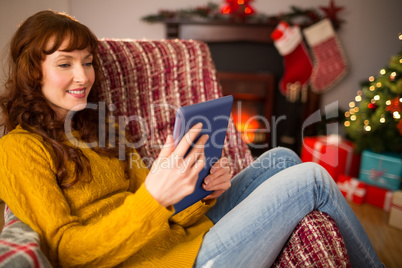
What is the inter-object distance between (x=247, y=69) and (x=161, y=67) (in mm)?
1738

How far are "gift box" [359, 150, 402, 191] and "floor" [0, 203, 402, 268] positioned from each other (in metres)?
0.19

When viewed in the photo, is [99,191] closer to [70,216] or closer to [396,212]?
[70,216]

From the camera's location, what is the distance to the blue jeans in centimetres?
86

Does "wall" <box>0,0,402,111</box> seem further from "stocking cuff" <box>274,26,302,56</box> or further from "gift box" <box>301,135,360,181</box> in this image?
"gift box" <box>301,135,360,181</box>

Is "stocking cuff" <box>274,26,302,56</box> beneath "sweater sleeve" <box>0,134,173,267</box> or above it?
above

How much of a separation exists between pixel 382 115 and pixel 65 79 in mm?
2095

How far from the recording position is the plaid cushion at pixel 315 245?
2.80ft

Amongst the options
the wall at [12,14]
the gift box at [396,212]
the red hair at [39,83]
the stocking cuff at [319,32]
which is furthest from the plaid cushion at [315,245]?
the stocking cuff at [319,32]

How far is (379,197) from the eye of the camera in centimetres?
221

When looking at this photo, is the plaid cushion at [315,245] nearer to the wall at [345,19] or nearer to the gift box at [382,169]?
the gift box at [382,169]

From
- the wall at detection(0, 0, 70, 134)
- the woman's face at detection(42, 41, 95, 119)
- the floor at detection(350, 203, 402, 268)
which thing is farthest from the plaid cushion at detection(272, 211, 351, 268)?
the wall at detection(0, 0, 70, 134)

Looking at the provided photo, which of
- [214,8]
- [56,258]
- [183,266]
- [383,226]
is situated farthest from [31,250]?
[214,8]

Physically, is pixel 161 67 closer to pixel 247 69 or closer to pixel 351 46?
pixel 247 69

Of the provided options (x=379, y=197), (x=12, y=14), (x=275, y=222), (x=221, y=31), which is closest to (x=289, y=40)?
(x=221, y=31)
